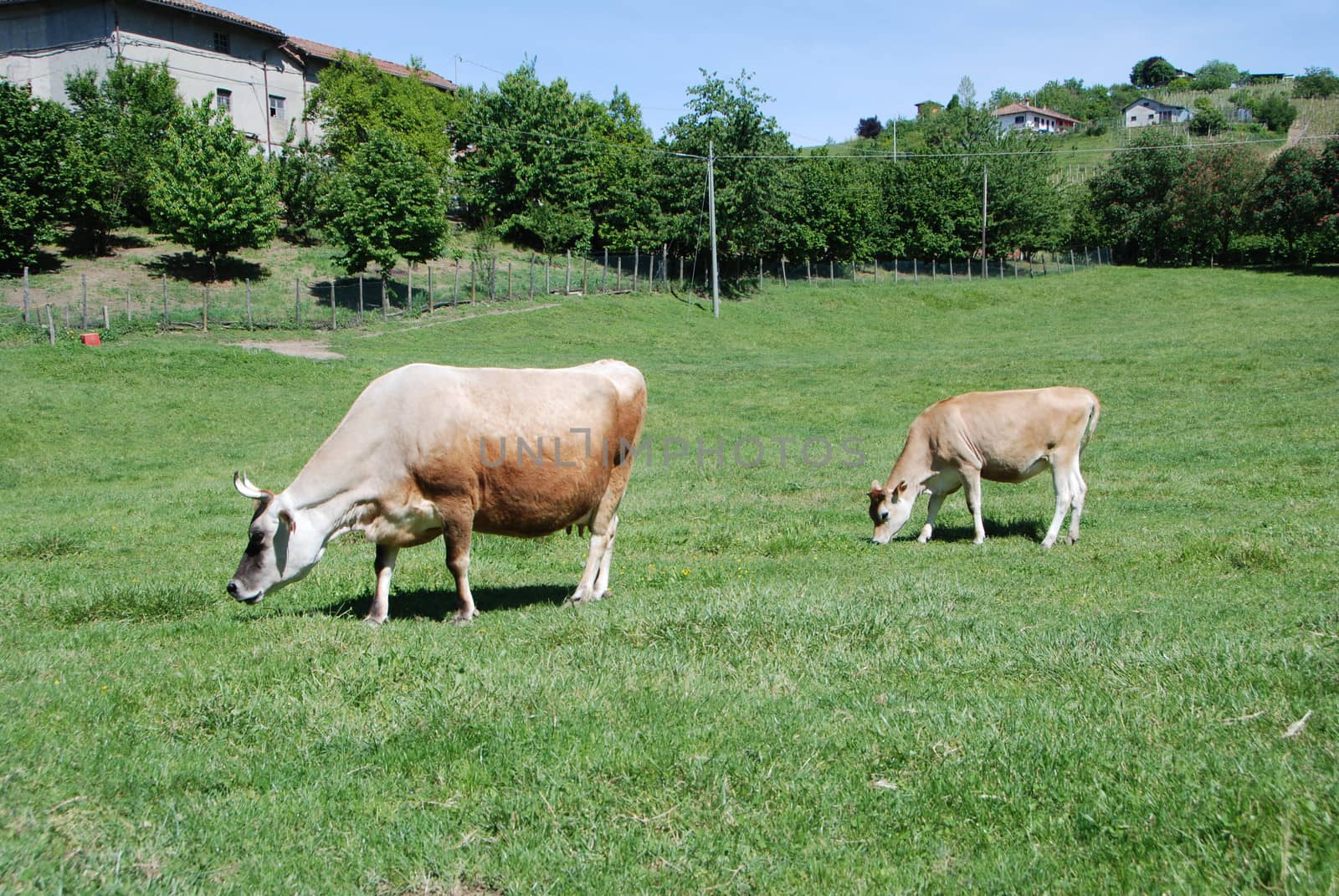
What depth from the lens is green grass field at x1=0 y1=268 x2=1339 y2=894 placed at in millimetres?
4344

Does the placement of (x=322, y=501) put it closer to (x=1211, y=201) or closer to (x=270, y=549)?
(x=270, y=549)

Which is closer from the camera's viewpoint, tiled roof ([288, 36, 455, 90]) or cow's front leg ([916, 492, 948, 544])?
cow's front leg ([916, 492, 948, 544])

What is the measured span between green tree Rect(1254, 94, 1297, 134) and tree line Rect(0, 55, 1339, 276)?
73308 millimetres

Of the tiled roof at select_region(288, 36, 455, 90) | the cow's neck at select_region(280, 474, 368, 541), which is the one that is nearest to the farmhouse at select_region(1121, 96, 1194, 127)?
the tiled roof at select_region(288, 36, 455, 90)

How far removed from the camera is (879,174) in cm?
7775

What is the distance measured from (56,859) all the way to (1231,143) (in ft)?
284

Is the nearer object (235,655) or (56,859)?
(56,859)

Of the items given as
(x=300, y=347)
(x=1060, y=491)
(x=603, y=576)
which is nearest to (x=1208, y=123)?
(x=300, y=347)

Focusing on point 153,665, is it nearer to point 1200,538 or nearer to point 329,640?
point 329,640

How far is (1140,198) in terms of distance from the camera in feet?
262

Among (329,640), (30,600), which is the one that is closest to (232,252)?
(30,600)

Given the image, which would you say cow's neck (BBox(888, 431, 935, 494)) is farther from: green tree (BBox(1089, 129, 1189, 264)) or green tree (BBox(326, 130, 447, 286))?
green tree (BBox(1089, 129, 1189, 264))

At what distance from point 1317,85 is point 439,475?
8146 inches

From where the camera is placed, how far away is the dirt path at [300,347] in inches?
1389
